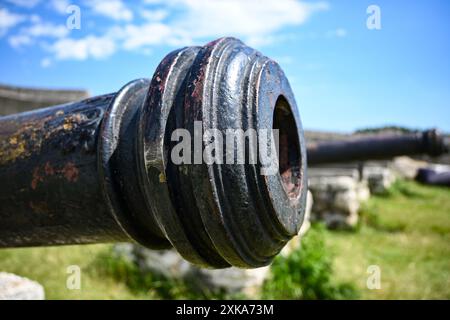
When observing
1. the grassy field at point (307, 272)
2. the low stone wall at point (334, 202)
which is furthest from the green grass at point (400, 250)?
the low stone wall at point (334, 202)

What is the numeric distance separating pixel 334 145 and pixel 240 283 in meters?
2.97

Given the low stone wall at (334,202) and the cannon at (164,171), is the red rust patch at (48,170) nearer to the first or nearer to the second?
the cannon at (164,171)

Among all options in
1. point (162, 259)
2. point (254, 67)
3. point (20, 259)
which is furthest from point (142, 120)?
point (20, 259)

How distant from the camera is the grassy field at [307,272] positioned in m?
3.38

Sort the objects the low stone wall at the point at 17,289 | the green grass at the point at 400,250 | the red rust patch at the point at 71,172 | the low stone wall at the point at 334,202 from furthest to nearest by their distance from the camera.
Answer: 1. the low stone wall at the point at 334,202
2. the green grass at the point at 400,250
3. the low stone wall at the point at 17,289
4. the red rust patch at the point at 71,172

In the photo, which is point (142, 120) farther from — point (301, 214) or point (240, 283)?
point (240, 283)

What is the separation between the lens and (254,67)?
4.01ft

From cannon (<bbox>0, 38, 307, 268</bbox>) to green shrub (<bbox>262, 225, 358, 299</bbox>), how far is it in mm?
2232

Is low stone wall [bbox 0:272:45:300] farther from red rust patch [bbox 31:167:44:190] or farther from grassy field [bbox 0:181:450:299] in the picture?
red rust patch [bbox 31:167:44:190]

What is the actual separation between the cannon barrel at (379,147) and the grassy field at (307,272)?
1.27 metres

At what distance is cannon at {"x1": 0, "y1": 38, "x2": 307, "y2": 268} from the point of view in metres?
1.09

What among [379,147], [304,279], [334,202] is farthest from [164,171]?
[334,202]

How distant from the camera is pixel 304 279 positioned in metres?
3.69

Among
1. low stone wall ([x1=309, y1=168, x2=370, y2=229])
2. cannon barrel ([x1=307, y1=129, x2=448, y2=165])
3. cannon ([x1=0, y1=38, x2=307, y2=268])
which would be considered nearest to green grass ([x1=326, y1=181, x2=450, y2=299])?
low stone wall ([x1=309, y1=168, x2=370, y2=229])
